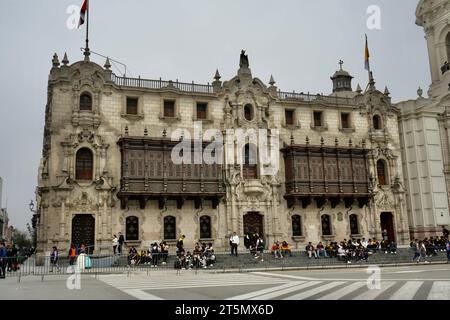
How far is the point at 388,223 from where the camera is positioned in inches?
1587

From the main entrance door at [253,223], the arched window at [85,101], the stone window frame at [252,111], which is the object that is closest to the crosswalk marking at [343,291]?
the main entrance door at [253,223]

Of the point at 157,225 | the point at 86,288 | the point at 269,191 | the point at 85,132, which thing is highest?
the point at 85,132

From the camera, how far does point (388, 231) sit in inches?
1580

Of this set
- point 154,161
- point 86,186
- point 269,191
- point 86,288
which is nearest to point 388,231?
point 269,191

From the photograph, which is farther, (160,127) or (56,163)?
(160,127)

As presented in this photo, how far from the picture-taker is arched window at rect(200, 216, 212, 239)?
34.5 meters

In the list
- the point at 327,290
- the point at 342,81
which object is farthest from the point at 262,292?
the point at 342,81

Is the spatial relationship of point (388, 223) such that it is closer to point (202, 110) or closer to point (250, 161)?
point (250, 161)

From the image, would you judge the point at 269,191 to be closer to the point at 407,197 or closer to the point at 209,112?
the point at 209,112

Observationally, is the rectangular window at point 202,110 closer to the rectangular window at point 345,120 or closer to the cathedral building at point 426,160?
the rectangular window at point 345,120

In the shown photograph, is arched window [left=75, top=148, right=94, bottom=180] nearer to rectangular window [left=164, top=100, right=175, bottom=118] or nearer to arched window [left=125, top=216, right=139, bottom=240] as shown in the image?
arched window [left=125, top=216, right=139, bottom=240]

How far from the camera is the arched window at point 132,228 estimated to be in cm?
3241

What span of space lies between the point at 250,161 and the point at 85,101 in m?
13.5

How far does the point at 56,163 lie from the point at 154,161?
6.77 metres
